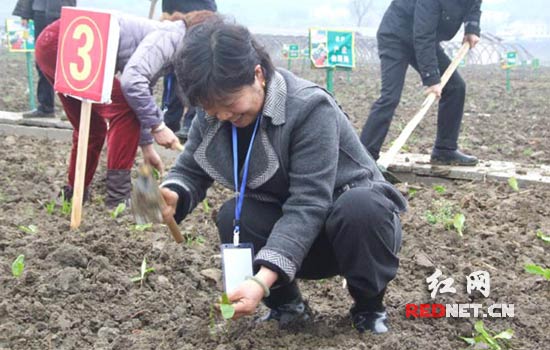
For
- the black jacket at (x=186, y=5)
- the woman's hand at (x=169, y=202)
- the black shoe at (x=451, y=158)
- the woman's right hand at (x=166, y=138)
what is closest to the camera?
the woman's hand at (x=169, y=202)

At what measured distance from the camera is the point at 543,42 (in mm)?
63188

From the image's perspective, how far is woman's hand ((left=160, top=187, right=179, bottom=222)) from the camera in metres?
2.42

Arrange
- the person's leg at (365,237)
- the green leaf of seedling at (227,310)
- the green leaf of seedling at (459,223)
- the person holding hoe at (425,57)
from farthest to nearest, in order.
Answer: the person holding hoe at (425,57) < the green leaf of seedling at (459,223) < the person's leg at (365,237) < the green leaf of seedling at (227,310)

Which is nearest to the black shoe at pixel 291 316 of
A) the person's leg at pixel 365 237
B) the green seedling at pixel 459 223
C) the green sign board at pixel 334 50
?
the person's leg at pixel 365 237

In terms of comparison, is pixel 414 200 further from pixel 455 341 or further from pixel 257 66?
pixel 257 66

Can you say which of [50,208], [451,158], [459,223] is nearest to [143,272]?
[50,208]

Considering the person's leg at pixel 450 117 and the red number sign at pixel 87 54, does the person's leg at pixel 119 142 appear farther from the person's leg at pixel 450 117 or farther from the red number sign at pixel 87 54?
the person's leg at pixel 450 117

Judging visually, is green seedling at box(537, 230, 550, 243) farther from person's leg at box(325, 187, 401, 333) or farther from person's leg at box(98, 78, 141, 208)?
person's leg at box(98, 78, 141, 208)

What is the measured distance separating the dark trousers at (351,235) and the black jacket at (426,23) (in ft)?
8.80

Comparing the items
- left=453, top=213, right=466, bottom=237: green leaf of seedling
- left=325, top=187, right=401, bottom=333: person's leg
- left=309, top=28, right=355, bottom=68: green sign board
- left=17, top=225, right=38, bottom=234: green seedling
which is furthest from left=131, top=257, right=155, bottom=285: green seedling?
left=309, top=28, right=355, bottom=68: green sign board

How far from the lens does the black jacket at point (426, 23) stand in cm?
492

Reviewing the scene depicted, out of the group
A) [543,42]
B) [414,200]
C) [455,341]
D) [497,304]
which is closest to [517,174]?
[414,200]

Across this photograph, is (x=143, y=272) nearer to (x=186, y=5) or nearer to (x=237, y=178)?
(x=237, y=178)

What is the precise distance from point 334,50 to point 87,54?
2.93 m
